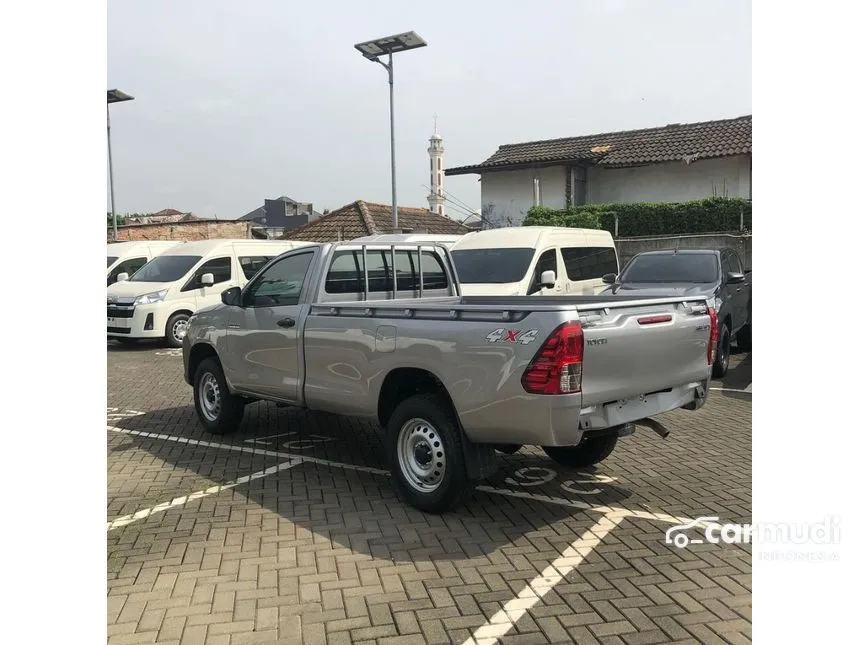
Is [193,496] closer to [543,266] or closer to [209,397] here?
[209,397]

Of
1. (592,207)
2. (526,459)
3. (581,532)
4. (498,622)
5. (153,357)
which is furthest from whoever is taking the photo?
(592,207)

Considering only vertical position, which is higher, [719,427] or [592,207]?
[592,207]

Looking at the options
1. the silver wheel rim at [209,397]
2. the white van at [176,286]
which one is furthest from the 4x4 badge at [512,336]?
the white van at [176,286]

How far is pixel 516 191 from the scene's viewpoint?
2677 centimetres

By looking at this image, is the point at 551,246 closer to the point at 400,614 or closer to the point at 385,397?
the point at 385,397

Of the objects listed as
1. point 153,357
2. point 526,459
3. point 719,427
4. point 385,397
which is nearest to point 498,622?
point 385,397

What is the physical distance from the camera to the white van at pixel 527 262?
11039 mm

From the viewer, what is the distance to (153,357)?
13758 mm

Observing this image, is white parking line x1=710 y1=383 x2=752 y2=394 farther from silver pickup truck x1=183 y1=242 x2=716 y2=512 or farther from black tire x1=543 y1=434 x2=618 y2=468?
silver pickup truck x1=183 y1=242 x2=716 y2=512

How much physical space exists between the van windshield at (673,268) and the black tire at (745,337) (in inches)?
83.2

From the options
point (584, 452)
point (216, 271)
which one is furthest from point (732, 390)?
point (216, 271)

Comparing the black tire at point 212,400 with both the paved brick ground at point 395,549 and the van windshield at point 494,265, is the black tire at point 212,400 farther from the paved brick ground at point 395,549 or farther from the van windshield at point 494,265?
the van windshield at point 494,265

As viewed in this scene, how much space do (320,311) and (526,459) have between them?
7.66 ft

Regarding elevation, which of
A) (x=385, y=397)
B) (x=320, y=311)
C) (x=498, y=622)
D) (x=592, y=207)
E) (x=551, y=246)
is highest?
(x=592, y=207)
